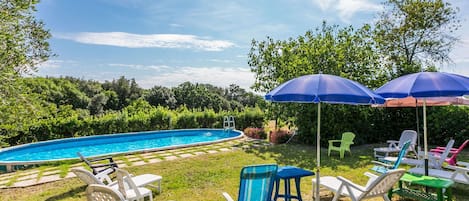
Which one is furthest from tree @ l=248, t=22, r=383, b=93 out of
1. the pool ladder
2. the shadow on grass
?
the shadow on grass

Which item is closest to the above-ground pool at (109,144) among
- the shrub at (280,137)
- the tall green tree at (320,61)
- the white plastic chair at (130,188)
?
the shrub at (280,137)

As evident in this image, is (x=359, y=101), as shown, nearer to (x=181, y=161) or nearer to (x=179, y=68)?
(x=181, y=161)

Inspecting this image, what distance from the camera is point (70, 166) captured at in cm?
852

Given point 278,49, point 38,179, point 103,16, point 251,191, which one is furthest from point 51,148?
point 251,191

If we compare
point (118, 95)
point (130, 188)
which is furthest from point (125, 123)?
point (118, 95)

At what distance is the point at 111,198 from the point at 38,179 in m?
5.31

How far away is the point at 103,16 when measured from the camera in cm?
1566

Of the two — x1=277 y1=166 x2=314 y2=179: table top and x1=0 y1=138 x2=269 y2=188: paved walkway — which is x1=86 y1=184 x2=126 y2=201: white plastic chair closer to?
x1=277 y1=166 x2=314 y2=179: table top

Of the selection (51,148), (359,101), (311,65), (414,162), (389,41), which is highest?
(389,41)

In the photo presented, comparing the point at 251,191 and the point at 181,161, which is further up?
the point at 251,191

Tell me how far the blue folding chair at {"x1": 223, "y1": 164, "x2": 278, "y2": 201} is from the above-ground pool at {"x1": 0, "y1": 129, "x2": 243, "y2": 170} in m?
7.74

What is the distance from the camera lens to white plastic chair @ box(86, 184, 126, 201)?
3.02 m

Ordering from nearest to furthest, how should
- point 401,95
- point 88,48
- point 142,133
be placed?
1. point 401,95
2. point 142,133
3. point 88,48

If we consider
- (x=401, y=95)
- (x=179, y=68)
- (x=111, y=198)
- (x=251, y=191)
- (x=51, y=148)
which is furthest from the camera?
(x=179, y=68)
